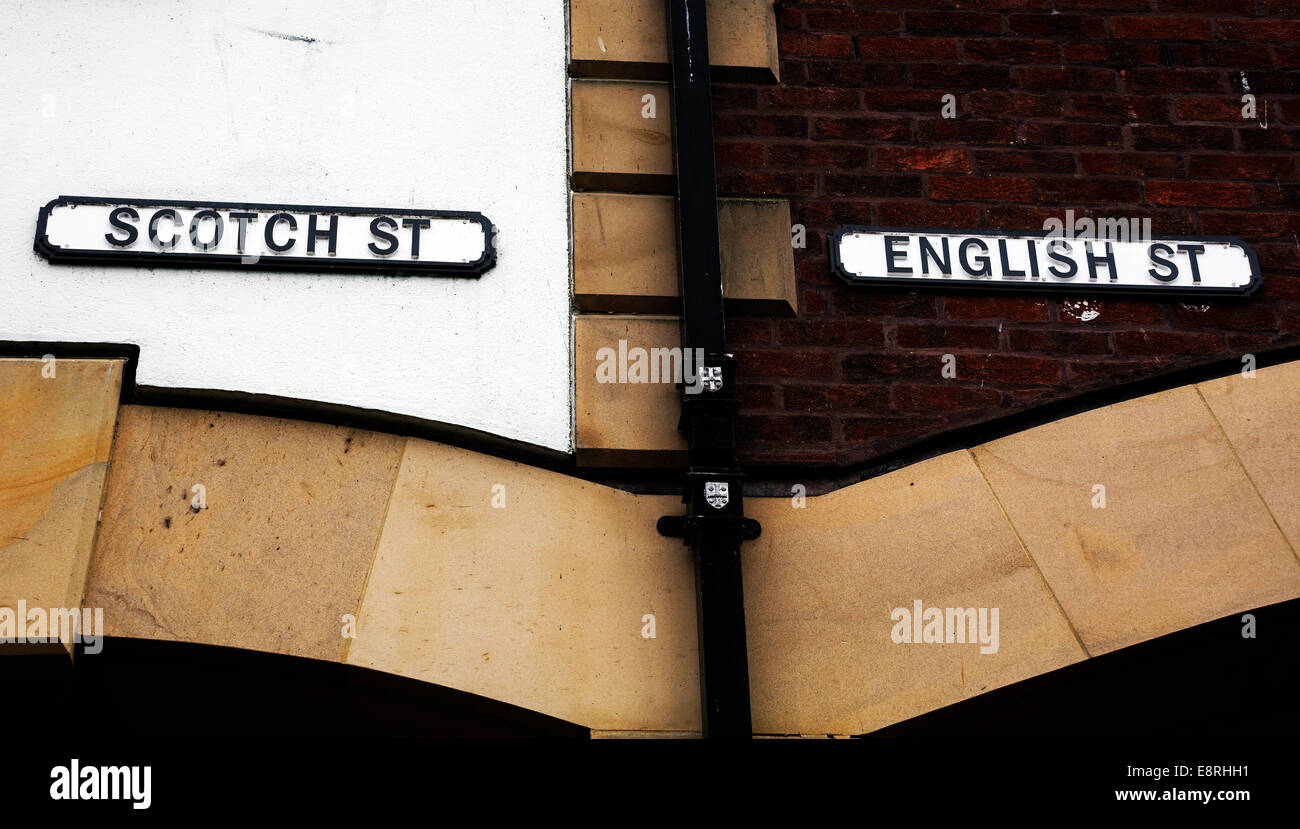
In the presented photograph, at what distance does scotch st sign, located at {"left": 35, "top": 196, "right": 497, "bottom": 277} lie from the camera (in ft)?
10.7

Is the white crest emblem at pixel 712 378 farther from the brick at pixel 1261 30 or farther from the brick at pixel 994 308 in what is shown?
the brick at pixel 1261 30

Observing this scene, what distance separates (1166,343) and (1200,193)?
49 cm

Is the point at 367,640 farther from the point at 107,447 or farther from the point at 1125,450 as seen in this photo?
the point at 1125,450

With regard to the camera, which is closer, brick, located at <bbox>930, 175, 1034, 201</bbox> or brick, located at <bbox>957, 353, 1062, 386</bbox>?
brick, located at <bbox>957, 353, 1062, 386</bbox>

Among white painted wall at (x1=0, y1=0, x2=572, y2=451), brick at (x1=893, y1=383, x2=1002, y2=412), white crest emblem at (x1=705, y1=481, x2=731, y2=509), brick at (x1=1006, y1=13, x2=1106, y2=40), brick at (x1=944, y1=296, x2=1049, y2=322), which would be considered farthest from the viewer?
brick at (x1=1006, y1=13, x2=1106, y2=40)

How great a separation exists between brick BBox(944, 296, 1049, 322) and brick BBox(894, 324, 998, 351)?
0.03m

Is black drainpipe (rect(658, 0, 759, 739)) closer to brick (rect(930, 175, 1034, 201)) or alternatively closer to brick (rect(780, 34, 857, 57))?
brick (rect(780, 34, 857, 57))

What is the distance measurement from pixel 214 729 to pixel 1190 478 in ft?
8.10

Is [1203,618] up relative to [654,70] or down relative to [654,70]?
down

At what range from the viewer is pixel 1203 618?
10.0ft

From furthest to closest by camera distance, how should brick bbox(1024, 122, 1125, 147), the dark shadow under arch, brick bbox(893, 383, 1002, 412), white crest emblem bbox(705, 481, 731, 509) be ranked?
brick bbox(1024, 122, 1125, 147)
brick bbox(893, 383, 1002, 412)
white crest emblem bbox(705, 481, 731, 509)
the dark shadow under arch

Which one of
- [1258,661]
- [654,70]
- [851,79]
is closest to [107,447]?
[654,70]

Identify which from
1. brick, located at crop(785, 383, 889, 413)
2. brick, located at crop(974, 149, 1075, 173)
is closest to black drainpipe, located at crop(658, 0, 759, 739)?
brick, located at crop(785, 383, 889, 413)
